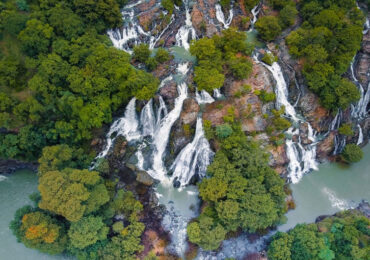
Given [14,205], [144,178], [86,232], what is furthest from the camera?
[144,178]

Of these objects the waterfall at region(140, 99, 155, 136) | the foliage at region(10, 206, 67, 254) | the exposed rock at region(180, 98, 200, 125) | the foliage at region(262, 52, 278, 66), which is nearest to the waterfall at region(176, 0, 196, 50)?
the exposed rock at region(180, 98, 200, 125)

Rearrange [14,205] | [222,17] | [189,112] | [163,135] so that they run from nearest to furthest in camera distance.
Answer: [14,205] < [189,112] < [163,135] < [222,17]

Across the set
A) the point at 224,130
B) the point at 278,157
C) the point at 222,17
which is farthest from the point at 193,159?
the point at 222,17

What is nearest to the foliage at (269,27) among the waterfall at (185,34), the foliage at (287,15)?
the foliage at (287,15)

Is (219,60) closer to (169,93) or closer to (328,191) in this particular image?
(169,93)

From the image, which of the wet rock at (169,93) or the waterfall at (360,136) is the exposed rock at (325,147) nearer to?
the waterfall at (360,136)

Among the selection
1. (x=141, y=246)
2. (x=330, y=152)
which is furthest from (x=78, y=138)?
(x=330, y=152)

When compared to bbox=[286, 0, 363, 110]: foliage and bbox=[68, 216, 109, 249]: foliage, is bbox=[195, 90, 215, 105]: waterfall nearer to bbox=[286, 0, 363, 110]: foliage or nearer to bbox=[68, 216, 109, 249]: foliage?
bbox=[286, 0, 363, 110]: foliage
